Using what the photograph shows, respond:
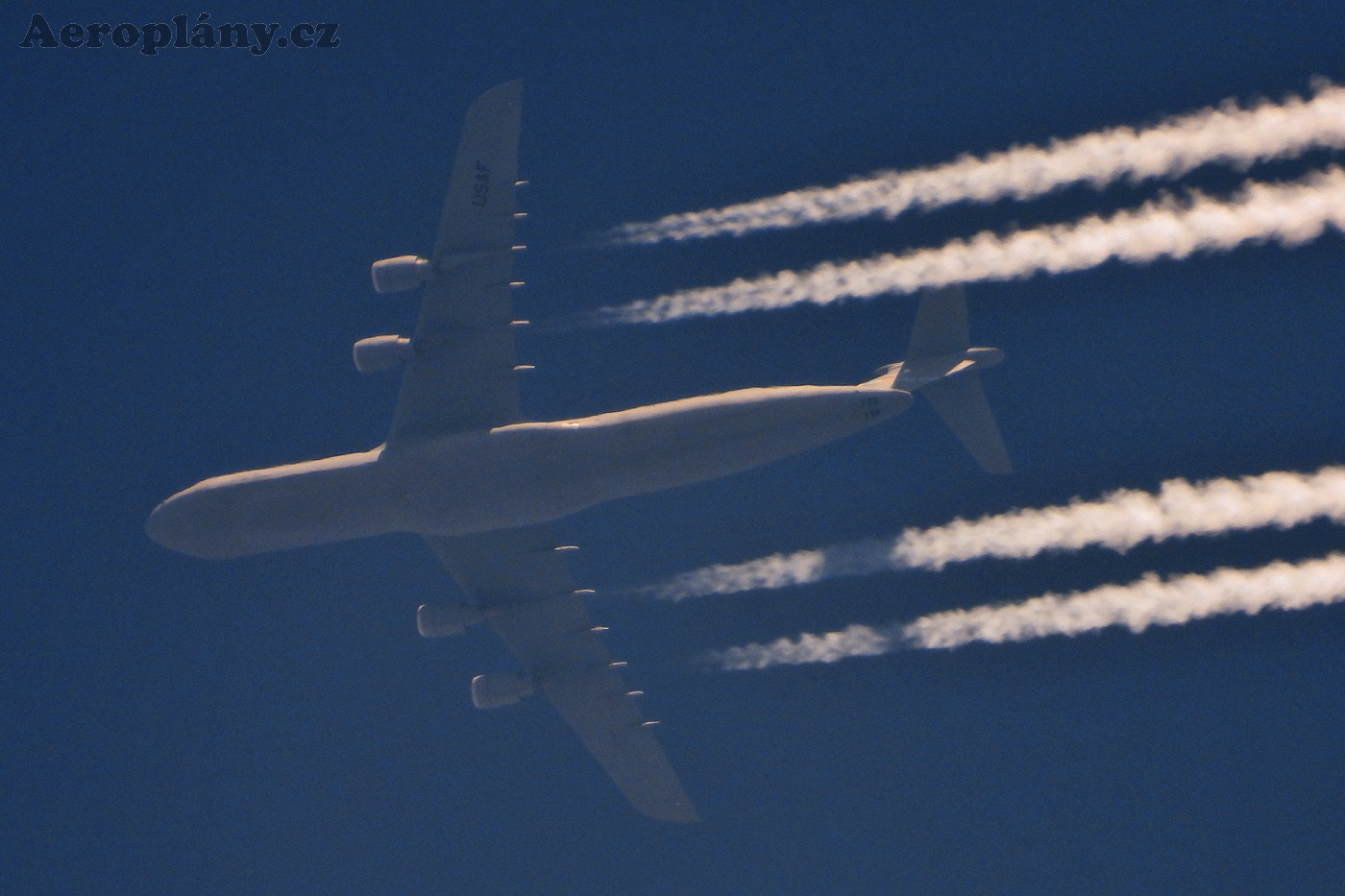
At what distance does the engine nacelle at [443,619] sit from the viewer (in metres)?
36.2

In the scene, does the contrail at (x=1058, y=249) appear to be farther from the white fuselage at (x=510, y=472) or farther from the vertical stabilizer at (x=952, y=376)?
the white fuselage at (x=510, y=472)

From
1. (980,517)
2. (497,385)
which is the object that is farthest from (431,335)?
(980,517)

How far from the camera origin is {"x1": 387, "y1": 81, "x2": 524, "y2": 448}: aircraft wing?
110ft

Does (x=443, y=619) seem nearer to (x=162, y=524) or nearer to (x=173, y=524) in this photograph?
(x=173, y=524)

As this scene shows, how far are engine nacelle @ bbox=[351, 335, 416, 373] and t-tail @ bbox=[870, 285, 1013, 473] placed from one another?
510 inches

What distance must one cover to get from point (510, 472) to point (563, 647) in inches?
245

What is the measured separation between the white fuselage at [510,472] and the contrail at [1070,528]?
4452mm

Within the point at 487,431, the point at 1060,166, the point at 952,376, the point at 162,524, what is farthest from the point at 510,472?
the point at 1060,166

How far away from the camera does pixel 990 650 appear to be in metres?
38.3

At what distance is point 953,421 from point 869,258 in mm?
5341

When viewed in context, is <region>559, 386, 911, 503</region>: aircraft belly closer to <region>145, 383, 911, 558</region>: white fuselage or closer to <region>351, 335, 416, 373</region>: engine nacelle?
<region>145, 383, 911, 558</region>: white fuselage

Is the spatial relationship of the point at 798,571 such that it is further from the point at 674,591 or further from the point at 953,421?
the point at 953,421

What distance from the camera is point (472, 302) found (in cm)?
3478

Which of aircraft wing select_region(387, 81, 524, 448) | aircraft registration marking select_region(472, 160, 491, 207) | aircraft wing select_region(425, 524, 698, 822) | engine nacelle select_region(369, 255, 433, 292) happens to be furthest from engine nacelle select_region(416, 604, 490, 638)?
aircraft registration marking select_region(472, 160, 491, 207)
